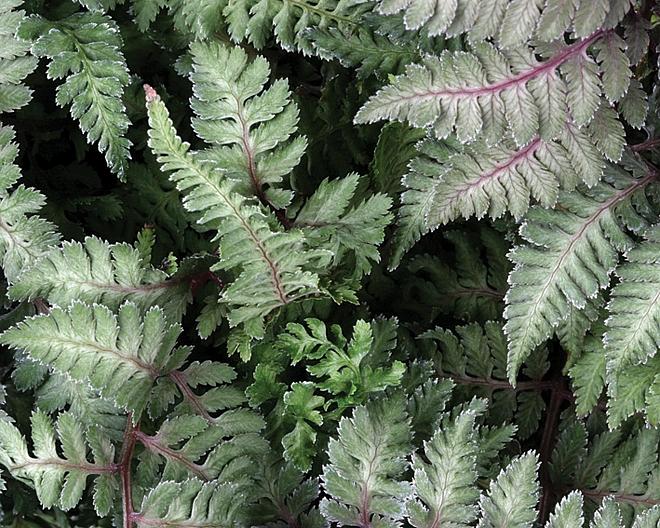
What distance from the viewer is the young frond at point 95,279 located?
1242 millimetres

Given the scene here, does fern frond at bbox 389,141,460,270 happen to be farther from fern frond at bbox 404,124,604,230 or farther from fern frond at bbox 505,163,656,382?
fern frond at bbox 505,163,656,382

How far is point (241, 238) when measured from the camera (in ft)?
3.89

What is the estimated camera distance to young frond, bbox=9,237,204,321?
124 centimetres

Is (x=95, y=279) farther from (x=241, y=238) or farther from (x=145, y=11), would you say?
(x=145, y=11)

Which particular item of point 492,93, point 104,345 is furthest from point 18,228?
point 492,93

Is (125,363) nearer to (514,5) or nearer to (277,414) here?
(277,414)

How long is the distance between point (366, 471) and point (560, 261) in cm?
44

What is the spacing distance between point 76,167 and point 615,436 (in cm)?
116

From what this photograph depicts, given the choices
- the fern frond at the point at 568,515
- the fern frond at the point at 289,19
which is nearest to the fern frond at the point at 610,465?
the fern frond at the point at 568,515

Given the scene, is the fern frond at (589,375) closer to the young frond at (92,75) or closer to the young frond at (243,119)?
the young frond at (243,119)

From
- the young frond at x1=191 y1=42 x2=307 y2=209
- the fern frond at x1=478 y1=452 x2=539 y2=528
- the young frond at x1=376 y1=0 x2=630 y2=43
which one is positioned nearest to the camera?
the young frond at x1=376 y1=0 x2=630 y2=43

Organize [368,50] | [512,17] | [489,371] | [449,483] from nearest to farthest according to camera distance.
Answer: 1. [512,17]
2. [449,483]
3. [368,50]
4. [489,371]

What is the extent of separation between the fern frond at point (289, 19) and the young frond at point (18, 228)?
0.42 metres

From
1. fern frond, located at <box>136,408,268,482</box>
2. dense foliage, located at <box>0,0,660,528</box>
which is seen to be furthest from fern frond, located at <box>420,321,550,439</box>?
fern frond, located at <box>136,408,268,482</box>
